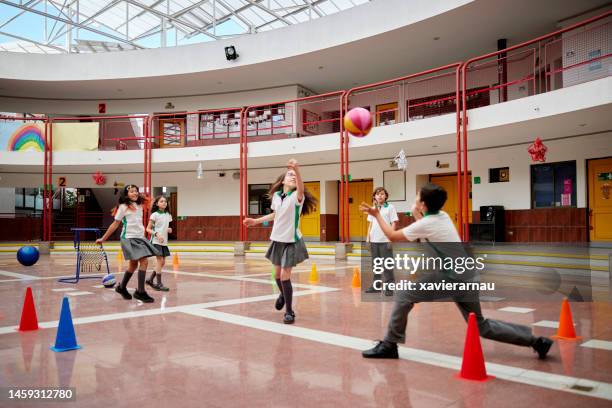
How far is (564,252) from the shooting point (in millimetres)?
12281

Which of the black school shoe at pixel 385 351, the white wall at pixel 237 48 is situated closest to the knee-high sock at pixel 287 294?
→ the black school shoe at pixel 385 351

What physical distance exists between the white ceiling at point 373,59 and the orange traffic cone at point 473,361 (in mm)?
12644

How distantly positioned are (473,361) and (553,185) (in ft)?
44.0

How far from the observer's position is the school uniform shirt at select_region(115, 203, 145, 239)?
274 inches

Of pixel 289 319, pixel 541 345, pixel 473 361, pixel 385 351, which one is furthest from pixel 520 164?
pixel 473 361

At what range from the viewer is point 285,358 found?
4.14m

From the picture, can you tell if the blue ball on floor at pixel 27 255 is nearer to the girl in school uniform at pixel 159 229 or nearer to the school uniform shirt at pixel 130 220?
the girl in school uniform at pixel 159 229

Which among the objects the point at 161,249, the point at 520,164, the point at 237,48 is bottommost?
the point at 161,249

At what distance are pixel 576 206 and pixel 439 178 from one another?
522cm

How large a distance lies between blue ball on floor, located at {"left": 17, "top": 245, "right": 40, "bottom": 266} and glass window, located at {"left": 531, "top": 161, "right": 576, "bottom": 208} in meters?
15.5

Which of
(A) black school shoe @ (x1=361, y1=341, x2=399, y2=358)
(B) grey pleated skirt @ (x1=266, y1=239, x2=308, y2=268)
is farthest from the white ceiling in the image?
(A) black school shoe @ (x1=361, y1=341, x2=399, y2=358)

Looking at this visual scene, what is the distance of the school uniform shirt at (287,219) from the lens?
19.0ft

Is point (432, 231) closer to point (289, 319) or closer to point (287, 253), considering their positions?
point (287, 253)

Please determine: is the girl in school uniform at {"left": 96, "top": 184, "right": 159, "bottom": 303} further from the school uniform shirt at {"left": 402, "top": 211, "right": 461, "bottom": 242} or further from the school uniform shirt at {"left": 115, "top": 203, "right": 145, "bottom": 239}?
the school uniform shirt at {"left": 402, "top": 211, "right": 461, "bottom": 242}
